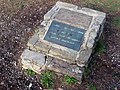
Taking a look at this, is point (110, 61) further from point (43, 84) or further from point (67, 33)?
point (43, 84)

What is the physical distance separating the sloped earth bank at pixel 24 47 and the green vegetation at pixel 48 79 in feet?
0.25

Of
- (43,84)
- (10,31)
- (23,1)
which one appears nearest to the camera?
(43,84)

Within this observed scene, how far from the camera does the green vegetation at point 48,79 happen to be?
4.11m

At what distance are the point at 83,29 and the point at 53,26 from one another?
1.64 feet

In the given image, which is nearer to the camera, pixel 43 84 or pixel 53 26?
pixel 43 84

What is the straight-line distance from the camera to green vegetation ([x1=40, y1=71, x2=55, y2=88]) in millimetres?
4109

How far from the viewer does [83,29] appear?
4.48 meters

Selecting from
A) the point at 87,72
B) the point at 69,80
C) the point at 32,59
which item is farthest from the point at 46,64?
the point at 87,72

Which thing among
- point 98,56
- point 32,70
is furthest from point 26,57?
point 98,56

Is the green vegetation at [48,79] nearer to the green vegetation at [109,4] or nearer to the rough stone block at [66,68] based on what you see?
the rough stone block at [66,68]

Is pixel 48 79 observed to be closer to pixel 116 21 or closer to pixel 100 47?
pixel 100 47

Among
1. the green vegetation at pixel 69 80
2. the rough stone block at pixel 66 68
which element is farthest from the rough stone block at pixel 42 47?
the green vegetation at pixel 69 80

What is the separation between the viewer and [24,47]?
4645 millimetres

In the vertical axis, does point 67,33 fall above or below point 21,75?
above
